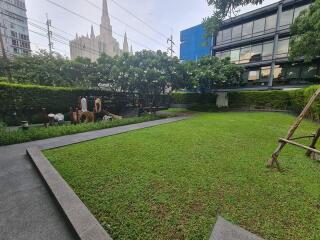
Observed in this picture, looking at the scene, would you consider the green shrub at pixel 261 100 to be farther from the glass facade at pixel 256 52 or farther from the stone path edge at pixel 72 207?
the stone path edge at pixel 72 207

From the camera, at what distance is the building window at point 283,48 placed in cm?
1874

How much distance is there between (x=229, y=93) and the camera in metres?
18.9

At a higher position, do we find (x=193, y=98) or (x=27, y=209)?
(x=193, y=98)

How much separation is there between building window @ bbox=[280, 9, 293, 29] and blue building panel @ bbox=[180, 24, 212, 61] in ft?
30.5

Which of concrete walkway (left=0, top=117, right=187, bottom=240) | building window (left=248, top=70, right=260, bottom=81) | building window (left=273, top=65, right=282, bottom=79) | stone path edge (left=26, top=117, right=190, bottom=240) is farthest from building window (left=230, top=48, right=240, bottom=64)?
concrete walkway (left=0, top=117, right=187, bottom=240)

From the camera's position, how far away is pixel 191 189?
2.78m

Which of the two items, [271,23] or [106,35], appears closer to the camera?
[271,23]

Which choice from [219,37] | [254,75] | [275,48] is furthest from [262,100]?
[219,37]

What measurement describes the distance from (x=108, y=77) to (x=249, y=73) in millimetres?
18605

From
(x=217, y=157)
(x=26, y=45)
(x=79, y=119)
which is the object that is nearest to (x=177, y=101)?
(x=79, y=119)

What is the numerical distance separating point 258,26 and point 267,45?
2941 mm

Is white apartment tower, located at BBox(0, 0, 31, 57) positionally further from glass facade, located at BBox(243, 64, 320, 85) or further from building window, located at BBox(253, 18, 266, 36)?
glass facade, located at BBox(243, 64, 320, 85)

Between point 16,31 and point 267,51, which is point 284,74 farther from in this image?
point 16,31

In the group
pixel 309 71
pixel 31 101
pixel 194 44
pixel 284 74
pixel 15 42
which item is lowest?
pixel 31 101
